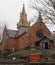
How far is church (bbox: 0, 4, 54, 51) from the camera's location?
83875 millimetres

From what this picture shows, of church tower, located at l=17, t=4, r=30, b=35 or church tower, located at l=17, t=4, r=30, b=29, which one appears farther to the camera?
church tower, located at l=17, t=4, r=30, b=29

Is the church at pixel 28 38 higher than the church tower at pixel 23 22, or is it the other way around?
the church tower at pixel 23 22

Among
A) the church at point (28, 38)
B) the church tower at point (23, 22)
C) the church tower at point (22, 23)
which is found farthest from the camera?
the church tower at point (23, 22)

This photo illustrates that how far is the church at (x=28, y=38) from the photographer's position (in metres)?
83.9

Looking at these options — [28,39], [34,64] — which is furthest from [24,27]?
[34,64]

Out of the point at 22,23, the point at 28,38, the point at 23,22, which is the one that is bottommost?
the point at 28,38

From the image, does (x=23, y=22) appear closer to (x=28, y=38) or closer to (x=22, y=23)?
(x=22, y=23)

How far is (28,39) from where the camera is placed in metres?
88.0

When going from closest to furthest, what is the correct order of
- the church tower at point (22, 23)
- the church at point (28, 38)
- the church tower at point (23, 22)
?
the church at point (28, 38) → the church tower at point (22, 23) → the church tower at point (23, 22)

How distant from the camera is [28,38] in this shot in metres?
87.9

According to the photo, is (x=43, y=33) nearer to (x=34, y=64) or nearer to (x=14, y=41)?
(x=14, y=41)

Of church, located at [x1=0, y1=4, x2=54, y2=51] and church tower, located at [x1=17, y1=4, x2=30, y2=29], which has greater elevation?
church tower, located at [x1=17, y1=4, x2=30, y2=29]

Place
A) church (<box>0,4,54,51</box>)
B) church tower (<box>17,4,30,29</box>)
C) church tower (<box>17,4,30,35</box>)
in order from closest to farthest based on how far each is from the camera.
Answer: church (<box>0,4,54,51</box>) < church tower (<box>17,4,30,35</box>) < church tower (<box>17,4,30,29</box>)

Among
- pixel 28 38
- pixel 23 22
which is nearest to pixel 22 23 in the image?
pixel 23 22
